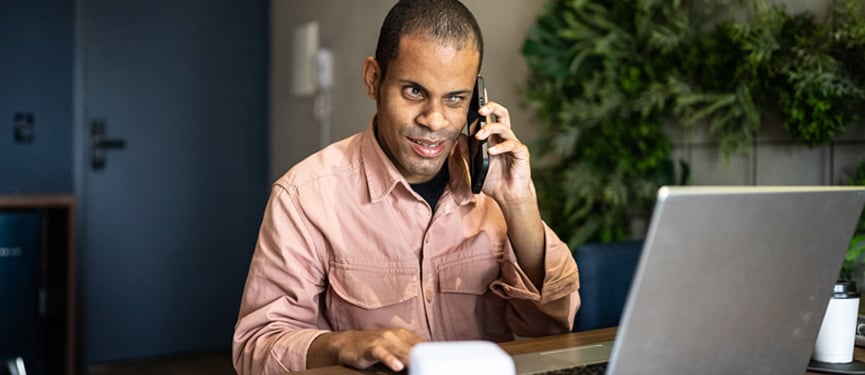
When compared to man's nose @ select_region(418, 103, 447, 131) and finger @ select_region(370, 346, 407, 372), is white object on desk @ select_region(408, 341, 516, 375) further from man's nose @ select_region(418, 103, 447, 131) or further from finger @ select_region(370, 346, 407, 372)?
man's nose @ select_region(418, 103, 447, 131)

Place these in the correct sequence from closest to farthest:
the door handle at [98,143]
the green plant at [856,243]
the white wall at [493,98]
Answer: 1. the green plant at [856,243]
2. the white wall at [493,98]
3. the door handle at [98,143]

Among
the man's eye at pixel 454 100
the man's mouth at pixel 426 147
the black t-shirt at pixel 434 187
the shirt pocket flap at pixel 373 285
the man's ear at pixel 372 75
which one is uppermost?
the man's ear at pixel 372 75

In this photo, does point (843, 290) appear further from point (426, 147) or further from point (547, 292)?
point (426, 147)

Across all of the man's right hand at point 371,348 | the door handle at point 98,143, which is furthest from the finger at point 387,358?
the door handle at point 98,143

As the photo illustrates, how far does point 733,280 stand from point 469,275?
75 centimetres

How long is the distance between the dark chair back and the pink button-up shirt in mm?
56

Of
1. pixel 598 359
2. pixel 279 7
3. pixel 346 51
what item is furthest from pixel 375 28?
pixel 598 359

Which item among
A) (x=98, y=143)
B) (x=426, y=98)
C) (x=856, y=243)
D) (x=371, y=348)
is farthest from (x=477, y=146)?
(x=98, y=143)

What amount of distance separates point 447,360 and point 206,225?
3.83 m

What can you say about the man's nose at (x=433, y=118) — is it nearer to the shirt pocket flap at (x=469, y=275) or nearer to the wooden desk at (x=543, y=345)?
the shirt pocket flap at (x=469, y=275)

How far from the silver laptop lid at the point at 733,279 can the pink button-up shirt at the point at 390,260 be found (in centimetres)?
52

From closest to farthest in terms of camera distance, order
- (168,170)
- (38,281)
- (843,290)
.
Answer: (843,290)
(38,281)
(168,170)

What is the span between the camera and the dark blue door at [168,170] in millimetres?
4004

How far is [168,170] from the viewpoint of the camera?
4.19m
